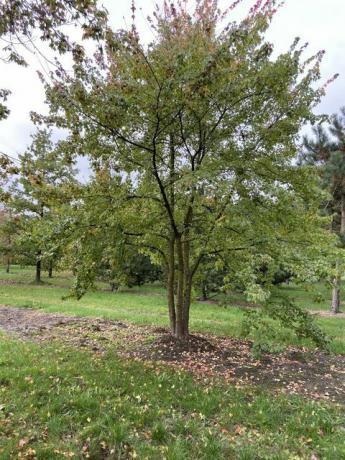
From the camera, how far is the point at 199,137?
539 cm

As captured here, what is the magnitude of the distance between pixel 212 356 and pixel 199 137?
3431 millimetres

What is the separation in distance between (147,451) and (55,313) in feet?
23.6

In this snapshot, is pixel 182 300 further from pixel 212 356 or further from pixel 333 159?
pixel 333 159

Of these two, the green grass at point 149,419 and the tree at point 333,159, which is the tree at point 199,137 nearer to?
the green grass at point 149,419

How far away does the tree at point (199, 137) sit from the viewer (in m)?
4.16

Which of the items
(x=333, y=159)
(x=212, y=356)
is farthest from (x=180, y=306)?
(x=333, y=159)

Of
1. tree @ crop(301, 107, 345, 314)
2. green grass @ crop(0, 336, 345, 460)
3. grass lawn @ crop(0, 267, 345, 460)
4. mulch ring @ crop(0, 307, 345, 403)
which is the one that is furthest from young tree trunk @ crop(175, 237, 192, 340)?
tree @ crop(301, 107, 345, 314)

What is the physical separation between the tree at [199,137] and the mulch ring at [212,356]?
2.09 feet

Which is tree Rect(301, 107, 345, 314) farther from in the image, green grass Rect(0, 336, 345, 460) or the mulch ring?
green grass Rect(0, 336, 345, 460)

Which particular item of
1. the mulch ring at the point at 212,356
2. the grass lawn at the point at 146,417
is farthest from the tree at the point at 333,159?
the grass lawn at the point at 146,417

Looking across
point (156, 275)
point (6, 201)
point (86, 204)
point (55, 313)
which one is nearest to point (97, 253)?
point (86, 204)

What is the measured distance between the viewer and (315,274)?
13.8ft

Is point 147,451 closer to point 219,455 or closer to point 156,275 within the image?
point 219,455

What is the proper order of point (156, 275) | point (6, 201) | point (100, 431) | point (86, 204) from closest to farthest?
1. point (100, 431)
2. point (6, 201)
3. point (86, 204)
4. point (156, 275)
